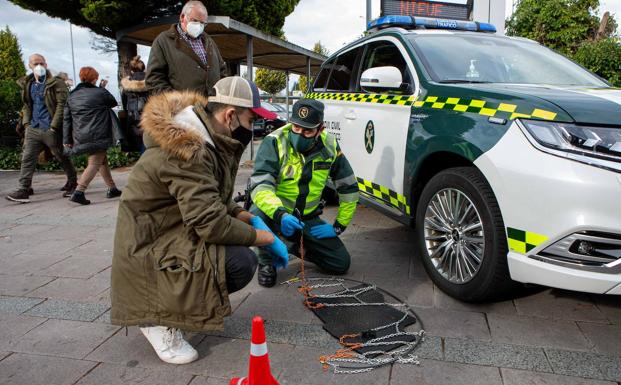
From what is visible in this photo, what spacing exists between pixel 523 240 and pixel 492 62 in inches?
63.1

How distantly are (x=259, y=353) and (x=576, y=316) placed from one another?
2.03 m

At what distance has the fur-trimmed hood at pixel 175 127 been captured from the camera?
→ 2195 mm

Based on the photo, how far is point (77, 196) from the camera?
603 centimetres

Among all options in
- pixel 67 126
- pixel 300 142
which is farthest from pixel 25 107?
pixel 300 142

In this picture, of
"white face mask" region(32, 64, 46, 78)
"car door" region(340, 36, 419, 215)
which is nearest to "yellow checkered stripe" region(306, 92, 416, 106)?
"car door" region(340, 36, 419, 215)

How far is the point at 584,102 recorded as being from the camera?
244 centimetres

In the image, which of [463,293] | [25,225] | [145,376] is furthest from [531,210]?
[25,225]

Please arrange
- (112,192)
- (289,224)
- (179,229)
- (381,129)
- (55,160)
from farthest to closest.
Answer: (55,160) → (112,192) → (381,129) → (289,224) → (179,229)

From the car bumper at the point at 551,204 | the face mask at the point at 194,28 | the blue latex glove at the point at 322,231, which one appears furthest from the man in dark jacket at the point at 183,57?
the car bumper at the point at 551,204

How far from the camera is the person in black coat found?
600cm

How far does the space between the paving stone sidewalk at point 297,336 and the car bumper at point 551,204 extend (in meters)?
0.39

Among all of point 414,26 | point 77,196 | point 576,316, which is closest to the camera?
point 576,316

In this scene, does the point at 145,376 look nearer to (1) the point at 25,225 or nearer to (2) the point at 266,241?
(2) the point at 266,241

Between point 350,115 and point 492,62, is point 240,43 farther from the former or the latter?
point 492,62
